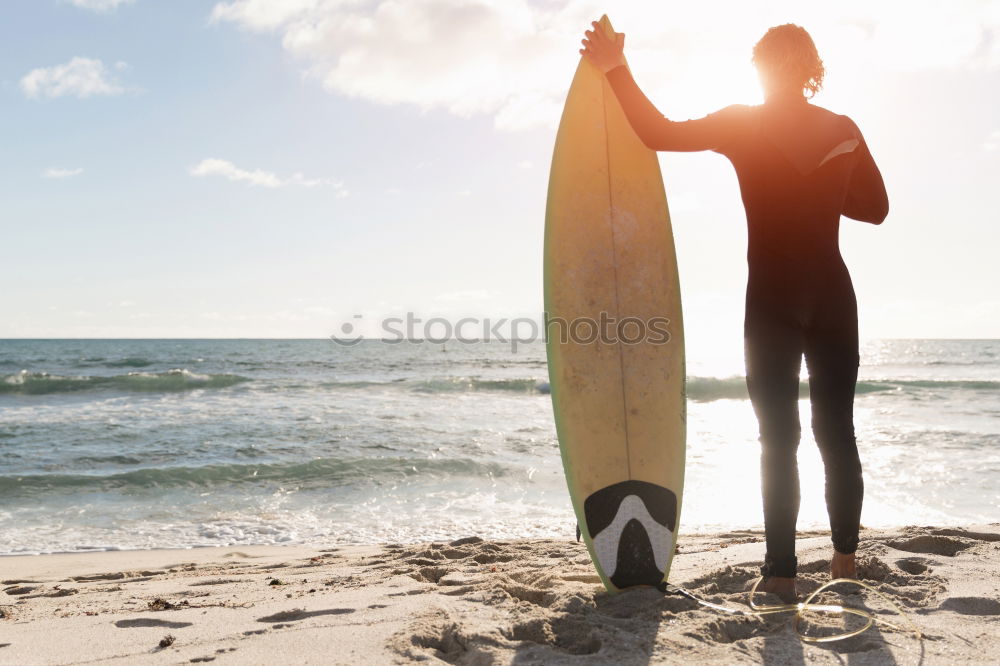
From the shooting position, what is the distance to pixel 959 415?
9672 millimetres

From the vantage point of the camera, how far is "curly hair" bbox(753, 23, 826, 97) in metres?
2.00

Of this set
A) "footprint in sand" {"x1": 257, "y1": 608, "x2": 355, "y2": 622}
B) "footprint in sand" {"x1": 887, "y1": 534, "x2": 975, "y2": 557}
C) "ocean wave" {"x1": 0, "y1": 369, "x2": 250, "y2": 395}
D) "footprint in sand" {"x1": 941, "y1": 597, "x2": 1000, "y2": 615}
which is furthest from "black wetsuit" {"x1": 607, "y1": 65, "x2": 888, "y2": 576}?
"ocean wave" {"x1": 0, "y1": 369, "x2": 250, "y2": 395}

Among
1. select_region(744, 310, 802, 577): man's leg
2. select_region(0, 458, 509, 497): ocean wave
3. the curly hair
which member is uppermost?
the curly hair

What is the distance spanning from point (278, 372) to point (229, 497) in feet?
57.4

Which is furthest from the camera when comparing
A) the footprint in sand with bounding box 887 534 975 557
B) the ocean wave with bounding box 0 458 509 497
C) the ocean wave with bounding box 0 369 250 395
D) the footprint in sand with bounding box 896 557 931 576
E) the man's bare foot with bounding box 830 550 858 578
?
the ocean wave with bounding box 0 369 250 395

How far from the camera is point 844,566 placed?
6.98ft

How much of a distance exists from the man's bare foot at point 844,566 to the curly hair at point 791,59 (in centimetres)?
142

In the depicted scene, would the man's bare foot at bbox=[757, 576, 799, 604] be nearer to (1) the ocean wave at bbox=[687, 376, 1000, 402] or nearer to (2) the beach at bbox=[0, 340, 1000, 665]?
(2) the beach at bbox=[0, 340, 1000, 665]

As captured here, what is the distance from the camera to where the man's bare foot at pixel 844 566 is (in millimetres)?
2123

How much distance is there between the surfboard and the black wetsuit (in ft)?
1.46

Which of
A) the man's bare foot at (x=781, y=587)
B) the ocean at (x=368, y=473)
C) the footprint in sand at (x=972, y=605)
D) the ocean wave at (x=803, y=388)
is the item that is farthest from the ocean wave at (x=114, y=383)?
the footprint in sand at (x=972, y=605)

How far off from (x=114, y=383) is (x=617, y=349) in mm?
17316

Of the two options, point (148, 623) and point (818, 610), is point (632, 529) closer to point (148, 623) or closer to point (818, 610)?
point (818, 610)

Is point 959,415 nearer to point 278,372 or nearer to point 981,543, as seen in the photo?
point 981,543
